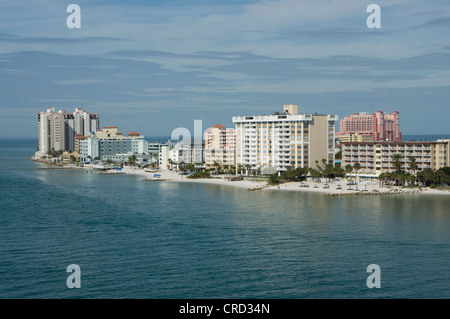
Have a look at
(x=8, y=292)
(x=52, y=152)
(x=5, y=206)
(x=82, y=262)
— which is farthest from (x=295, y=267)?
(x=52, y=152)

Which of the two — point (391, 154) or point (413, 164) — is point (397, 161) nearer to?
point (413, 164)

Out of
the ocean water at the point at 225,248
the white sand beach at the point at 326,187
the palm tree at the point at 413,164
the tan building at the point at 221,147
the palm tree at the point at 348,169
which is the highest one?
the tan building at the point at 221,147

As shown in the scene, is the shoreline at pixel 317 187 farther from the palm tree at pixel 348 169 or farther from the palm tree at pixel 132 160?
the palm tree at pixel 132 160

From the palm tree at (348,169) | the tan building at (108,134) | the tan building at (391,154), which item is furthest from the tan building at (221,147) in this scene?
the tan building at (108,134)

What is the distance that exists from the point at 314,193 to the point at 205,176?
38.4ft

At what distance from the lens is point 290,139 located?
3256 centimetres

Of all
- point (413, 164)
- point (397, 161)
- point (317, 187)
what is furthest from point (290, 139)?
point (413, 164)

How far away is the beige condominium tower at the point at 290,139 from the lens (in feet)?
106

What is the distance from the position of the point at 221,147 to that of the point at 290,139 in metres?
8.44

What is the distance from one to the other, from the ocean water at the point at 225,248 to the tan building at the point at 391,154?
6.88 meters

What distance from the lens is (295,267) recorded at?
11.3 m

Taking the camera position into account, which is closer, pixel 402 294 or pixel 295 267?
pixel 402 294

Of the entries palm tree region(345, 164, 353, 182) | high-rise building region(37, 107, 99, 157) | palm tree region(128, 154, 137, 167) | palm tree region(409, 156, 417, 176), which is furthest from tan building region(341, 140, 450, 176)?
high-rise building region(37, 107, 99, 157)
